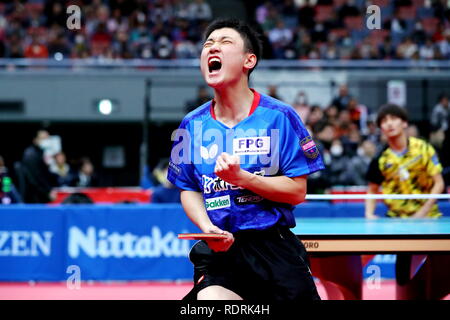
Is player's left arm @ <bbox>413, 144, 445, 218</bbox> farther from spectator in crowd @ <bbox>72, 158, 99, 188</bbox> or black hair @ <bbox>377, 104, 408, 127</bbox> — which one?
spectator in crowd @ <bbox>72, 158, 99, 188</bbox>

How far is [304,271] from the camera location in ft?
10.4

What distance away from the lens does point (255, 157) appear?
3162 millimetres

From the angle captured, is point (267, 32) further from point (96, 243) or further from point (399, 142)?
point (399, 142)

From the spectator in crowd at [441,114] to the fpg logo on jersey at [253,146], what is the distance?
11764mm

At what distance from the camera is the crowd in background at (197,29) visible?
56.4ft

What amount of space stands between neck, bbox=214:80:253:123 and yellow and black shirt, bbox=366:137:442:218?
11.7 ft

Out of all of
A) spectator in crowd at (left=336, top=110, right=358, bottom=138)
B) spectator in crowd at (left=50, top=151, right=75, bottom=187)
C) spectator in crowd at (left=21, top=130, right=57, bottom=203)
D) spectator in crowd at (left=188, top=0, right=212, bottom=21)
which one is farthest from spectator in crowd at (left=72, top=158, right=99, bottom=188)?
spectator in crowd at (left=188, top=0, right=212, bottom=21)

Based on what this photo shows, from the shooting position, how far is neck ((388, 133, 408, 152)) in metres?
6.60

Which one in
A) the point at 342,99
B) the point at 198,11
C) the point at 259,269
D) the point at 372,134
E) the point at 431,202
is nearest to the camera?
the point at 259,269

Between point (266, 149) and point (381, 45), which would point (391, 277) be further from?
point (381, 45)

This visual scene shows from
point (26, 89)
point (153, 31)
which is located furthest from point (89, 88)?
point (153, 31)

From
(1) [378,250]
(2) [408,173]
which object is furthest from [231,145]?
(2) [408,173]

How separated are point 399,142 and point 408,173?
290mm

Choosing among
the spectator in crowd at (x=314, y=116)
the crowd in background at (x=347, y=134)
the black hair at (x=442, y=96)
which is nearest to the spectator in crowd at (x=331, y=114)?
the crowd in background at (x=347, y=134)
